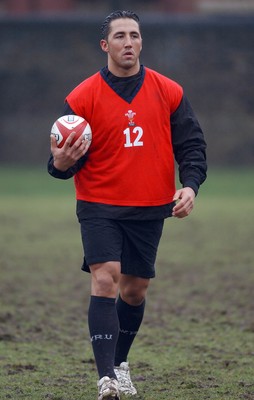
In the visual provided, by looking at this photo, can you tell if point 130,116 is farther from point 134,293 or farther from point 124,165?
point 134,293

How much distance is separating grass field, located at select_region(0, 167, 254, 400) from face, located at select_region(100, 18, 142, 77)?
1.97 metres

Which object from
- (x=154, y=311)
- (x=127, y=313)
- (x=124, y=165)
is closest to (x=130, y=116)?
(x=124, y=165)

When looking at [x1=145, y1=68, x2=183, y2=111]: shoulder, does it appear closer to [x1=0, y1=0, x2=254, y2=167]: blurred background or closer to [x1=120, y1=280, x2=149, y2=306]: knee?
[x1=120, y1=280, x2=149, y2=306]: knee

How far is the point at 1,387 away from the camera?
21.8 ft

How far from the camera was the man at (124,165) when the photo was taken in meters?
6.22

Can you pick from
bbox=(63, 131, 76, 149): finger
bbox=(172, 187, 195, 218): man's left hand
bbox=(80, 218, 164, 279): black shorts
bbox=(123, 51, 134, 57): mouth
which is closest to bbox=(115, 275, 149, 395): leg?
bbox=(80, 218, 164, 279): black shorts

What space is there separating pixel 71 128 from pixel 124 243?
0.77 metres

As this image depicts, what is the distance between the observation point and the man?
20.4ft

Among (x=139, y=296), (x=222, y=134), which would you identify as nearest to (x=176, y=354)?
(x=139, y=296)

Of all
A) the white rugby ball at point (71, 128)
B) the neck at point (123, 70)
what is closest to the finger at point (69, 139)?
the white rugby ball at point (71, 128)

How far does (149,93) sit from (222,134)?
22.1 metres

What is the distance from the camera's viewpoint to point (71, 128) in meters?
6.20

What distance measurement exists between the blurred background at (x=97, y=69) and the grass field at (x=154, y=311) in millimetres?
9939

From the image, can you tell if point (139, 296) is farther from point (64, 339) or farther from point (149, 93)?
point (64, 339)
